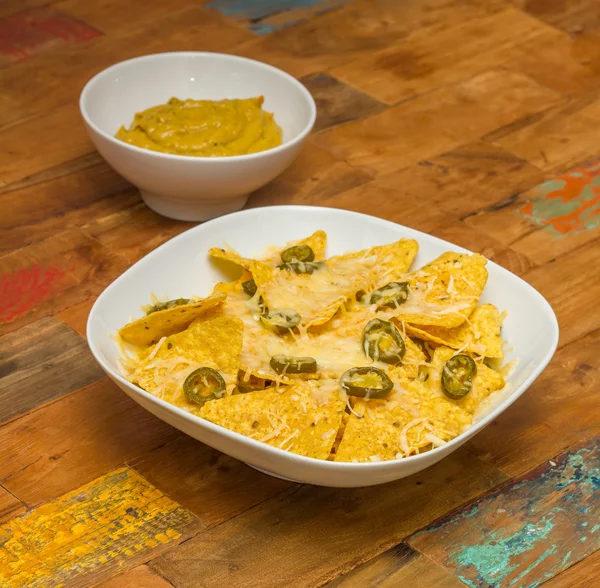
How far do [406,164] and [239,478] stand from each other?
1.08 metres

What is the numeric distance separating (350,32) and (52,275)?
1.36m

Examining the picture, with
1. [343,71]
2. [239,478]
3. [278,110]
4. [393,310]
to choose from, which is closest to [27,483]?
[239,478]

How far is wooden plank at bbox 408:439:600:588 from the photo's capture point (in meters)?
1.43

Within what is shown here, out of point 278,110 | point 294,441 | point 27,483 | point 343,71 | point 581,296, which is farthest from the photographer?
point 343,71

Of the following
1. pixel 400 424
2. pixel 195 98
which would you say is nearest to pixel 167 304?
pixel 400 424

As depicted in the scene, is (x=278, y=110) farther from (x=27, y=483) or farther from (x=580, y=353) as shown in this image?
(x=27, y=483)

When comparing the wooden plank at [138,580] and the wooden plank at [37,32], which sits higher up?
the wooden plank at [37,32]

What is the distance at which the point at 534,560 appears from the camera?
1.45 meters

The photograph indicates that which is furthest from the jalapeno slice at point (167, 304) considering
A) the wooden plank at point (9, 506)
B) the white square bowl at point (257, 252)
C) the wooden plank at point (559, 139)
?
the wooden plank at point (559, 139)

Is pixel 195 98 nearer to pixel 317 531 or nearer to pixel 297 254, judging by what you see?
pixel 297 254

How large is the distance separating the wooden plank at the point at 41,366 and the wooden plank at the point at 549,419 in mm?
652

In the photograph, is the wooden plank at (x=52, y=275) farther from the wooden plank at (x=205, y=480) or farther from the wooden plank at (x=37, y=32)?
the wooden plank at (x=37, y=32)

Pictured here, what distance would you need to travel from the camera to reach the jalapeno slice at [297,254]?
1.76m

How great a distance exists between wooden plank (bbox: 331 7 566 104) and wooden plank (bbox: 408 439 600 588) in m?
1.35
